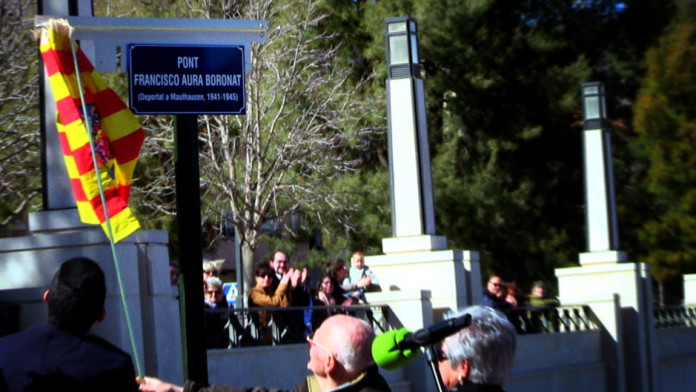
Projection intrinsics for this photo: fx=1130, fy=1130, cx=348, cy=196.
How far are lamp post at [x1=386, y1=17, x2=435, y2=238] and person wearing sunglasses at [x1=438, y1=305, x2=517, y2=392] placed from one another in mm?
8533

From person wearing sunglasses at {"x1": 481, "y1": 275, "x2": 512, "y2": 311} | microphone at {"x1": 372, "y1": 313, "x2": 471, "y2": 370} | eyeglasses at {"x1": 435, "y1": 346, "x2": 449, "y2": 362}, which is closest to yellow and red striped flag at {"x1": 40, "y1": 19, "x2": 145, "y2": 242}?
eyeglasses at {"x1": 435, "y1": 346, "x2": 449, "y2": 362}

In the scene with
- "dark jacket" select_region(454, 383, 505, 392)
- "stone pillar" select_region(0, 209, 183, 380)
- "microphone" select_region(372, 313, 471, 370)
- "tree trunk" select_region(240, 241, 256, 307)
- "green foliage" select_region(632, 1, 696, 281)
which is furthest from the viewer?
"green foliage" select_region(632, 1, 696, 281)

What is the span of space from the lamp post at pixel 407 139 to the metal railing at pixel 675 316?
21.9 ft

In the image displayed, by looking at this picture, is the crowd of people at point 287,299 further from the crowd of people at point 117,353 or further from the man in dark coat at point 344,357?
the man in dark coat at point 344,357

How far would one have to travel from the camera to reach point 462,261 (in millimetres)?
12219

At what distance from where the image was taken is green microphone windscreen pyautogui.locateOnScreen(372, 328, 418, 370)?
3.55 meters

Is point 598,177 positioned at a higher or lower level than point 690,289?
higher

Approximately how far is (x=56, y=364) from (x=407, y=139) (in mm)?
9031

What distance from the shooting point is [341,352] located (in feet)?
12.4

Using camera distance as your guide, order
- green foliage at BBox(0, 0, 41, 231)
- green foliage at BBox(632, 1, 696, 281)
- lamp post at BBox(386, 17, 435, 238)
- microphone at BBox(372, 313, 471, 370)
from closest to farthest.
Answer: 1. microphone at BBox(372, 313, 471, 370)
2. lamp post at BBox(386, 17, 435, 238)
3. green foliage at BBox(0, 0, 41, 231)
4. green foliage at BBox(632, 1, 696, 281)

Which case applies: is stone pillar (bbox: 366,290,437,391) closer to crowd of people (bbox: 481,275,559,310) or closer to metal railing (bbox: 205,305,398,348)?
metal railing (bbox: 205,305,398,348)

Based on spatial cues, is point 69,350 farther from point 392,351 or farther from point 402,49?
point 402,49

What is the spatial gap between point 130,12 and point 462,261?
12.3m

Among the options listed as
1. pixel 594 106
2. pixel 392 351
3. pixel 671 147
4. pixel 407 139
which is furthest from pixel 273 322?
pixel 671 147
